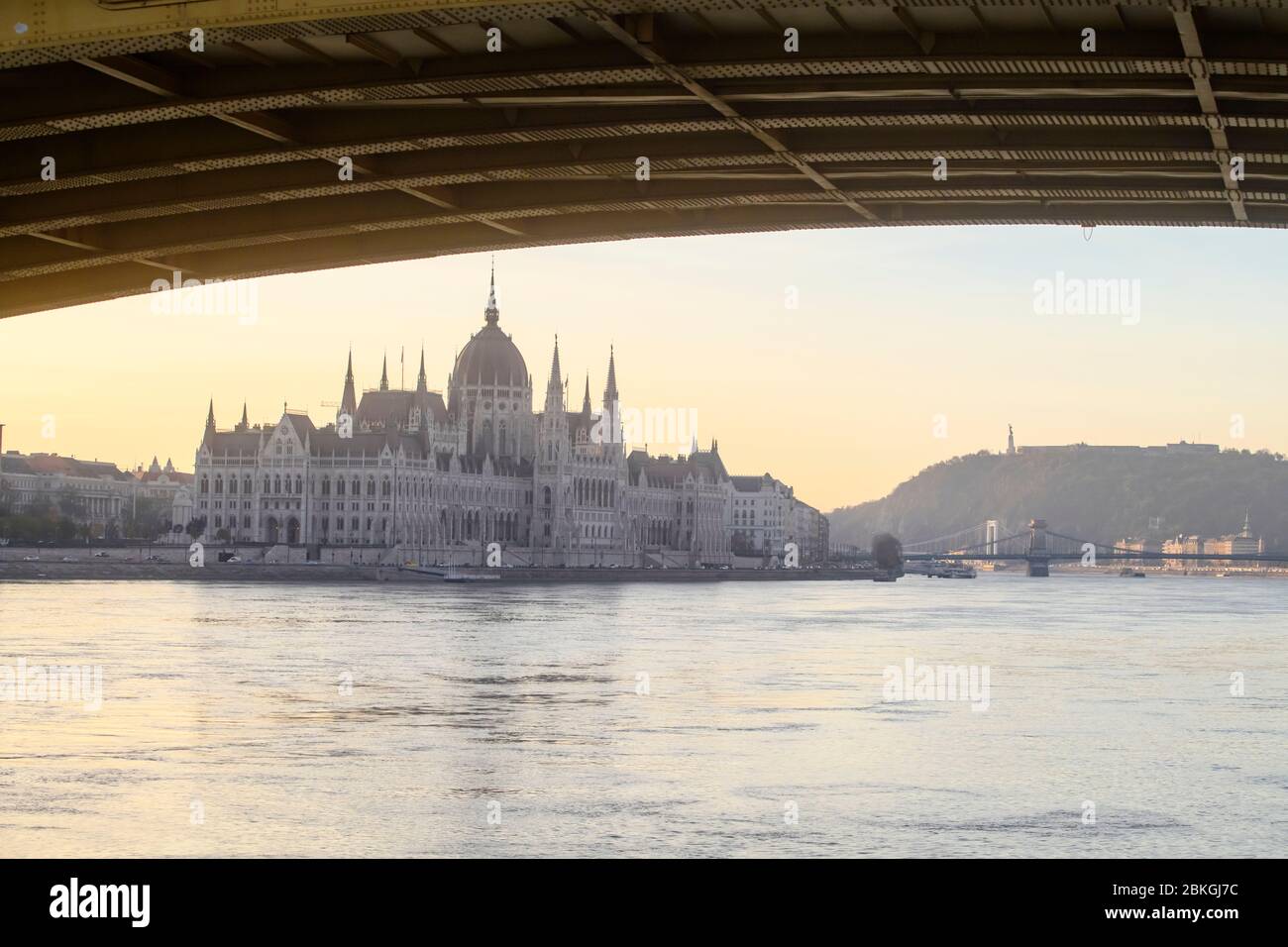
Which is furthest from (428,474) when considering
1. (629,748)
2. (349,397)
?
(629,748)

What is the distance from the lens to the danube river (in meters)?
20.5

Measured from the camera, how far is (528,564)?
179m

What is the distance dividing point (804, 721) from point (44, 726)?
13166 millimetres

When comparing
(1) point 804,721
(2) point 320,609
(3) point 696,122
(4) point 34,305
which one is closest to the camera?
(3) point 696,122

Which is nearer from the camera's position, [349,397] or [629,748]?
[629,748]

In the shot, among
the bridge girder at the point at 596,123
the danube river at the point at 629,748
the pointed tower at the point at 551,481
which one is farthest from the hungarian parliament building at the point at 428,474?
the bridge girder at the point at 596,123

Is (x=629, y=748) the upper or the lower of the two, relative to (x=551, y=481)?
lower

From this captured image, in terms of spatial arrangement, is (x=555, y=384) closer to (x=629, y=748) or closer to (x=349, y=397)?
(x=349, y=397)

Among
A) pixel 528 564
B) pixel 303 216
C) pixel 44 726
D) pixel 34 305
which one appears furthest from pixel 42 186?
pixel 528 564

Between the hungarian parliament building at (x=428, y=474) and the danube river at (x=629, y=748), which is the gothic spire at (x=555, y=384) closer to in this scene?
the hungarian parliament building at (x=428, y=474)

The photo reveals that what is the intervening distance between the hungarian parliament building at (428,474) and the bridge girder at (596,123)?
136558 millimetres

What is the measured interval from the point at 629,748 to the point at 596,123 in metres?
13.6

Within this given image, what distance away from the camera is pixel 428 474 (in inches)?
6821
